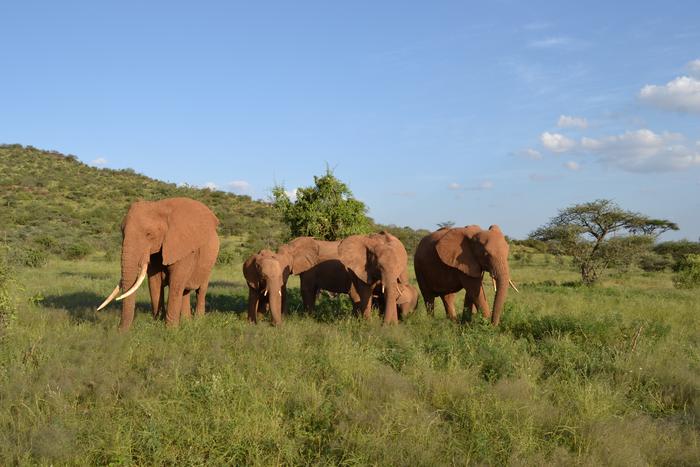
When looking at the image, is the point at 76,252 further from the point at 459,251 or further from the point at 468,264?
the point at 468,264

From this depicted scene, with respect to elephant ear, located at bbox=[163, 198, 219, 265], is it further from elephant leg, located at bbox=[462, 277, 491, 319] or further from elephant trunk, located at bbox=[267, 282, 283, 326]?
elephant leg, located at bbox=[462, 277, 491, 319]

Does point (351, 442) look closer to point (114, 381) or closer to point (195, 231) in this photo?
point (114, 381)

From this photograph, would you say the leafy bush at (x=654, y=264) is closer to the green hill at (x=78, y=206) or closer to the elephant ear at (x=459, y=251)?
the green hill at (x=78, y=206)

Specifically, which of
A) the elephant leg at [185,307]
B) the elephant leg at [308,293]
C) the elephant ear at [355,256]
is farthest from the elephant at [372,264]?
the elephant leg at [185,307]

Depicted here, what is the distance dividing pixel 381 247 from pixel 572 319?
12.0 feet

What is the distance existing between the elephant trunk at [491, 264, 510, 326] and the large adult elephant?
5407 mm

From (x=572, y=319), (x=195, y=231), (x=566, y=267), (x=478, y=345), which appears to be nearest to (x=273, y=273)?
(x=195, y=231)

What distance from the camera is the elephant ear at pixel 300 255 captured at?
11531 mm

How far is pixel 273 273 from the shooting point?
9891mm

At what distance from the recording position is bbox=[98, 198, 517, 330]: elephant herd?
8734 mm

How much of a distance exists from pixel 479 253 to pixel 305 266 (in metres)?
3.77

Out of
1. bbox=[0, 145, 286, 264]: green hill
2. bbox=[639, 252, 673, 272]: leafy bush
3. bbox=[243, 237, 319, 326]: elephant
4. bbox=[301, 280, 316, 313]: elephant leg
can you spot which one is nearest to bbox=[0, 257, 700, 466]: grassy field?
bbox=[243, 237, 319, 326]: elephant

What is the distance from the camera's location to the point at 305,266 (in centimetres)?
1171

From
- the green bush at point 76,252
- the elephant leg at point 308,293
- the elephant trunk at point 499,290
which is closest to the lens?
the elephant trunk at point 499,290
